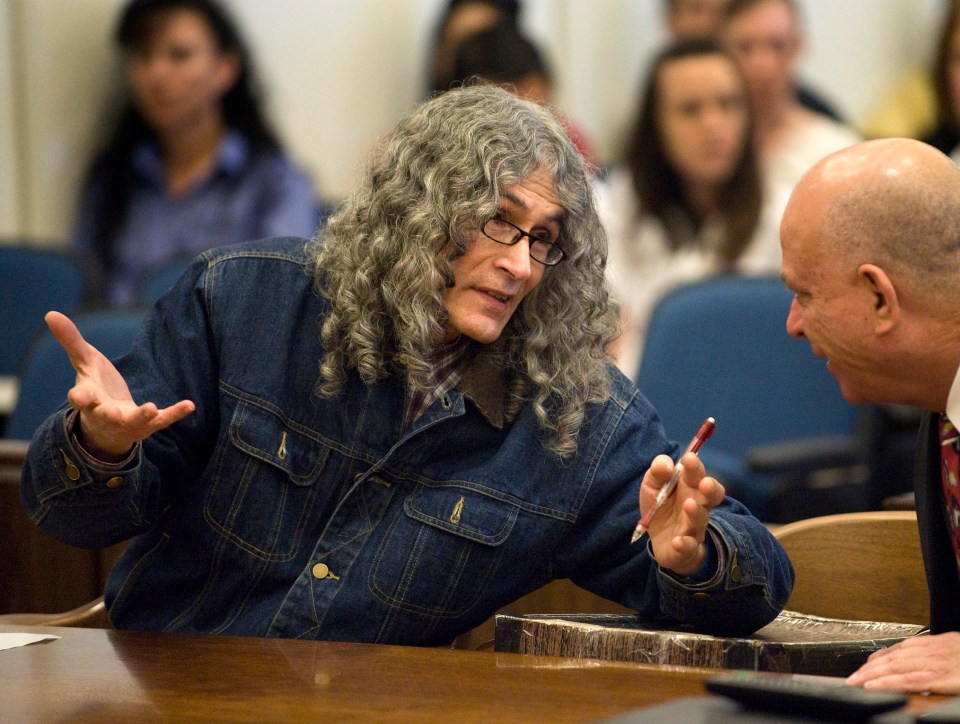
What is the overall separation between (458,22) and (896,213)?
3425 mm

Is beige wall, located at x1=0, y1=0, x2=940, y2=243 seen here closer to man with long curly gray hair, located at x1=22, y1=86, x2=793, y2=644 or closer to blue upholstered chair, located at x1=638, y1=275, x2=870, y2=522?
blue upholstered chair, located at x1=638, y1=275, x2=870, y2=522

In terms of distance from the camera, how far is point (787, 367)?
125 inches

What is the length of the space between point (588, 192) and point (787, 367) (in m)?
1.32

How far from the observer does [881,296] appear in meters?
1.57

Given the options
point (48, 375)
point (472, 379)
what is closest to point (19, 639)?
point (472, 379)

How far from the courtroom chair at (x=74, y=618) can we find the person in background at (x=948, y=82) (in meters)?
3.27

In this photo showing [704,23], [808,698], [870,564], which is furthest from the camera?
[704,23]

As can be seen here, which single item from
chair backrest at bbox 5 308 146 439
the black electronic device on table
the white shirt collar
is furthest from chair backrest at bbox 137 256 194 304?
the black electronic device on table

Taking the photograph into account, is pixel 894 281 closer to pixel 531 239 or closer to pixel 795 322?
pixel 795 322

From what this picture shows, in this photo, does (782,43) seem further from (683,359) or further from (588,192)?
(588,192)

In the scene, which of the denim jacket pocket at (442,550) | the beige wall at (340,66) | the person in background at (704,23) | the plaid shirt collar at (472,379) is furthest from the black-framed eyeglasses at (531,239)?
the beige wall at (340,66)

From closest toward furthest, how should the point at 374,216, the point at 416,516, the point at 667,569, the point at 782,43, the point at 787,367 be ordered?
the point at 667,569 → the point at 416,516 → the point at 374,216 → the point at 787,367 → the point at 782,43

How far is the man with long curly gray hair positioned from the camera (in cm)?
183

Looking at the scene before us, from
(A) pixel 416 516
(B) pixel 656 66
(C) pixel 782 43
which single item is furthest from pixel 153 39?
(A) pixel 416 516
